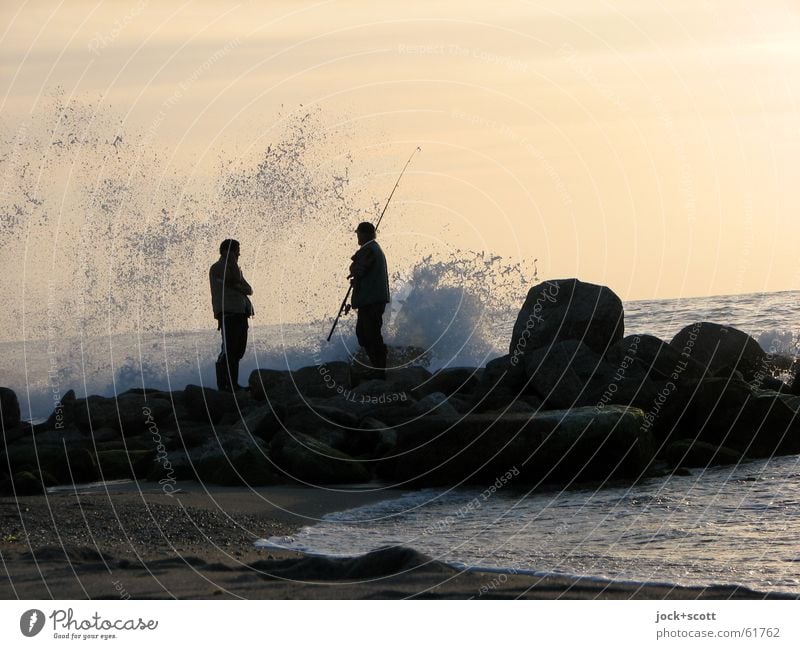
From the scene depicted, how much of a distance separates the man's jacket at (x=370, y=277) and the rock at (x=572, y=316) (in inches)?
77.8

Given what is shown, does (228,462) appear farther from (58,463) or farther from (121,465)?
(58,463)

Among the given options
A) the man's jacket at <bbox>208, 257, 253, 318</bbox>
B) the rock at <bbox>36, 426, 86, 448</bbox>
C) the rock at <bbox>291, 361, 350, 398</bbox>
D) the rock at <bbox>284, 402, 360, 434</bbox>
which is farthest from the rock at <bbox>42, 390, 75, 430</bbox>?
the rock at <bbox>284, 402, 360, 434</bbox>

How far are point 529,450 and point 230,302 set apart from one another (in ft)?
20.2

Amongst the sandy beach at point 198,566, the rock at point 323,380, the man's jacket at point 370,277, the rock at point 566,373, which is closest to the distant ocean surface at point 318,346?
the rock at point 323,380

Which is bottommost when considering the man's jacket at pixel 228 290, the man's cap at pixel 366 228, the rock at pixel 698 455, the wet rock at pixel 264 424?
the rock at pixel 698 455

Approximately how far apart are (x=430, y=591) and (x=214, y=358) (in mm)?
18923

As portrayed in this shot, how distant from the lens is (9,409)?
18688 mm

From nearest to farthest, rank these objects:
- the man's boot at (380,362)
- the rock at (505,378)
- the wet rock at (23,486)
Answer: the wet rock at (23,486)
the rock at (505,378)
the man's boot at (380,362)

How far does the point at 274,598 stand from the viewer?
26.8ft

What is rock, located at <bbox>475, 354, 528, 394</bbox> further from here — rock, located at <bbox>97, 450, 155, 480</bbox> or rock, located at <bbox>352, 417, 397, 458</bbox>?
rock, located at <bbox>97, 450, 155, 480</bbox>

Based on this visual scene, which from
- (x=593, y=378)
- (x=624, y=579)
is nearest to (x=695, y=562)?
(x=624, y=579)

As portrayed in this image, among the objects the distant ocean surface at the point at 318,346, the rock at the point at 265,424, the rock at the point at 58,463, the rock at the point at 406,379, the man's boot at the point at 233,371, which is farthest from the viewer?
the distant ocean surface at the point at 318,346

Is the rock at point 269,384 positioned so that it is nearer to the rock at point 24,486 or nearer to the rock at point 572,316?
the rock at point 572,316

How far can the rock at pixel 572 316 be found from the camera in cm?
1817
